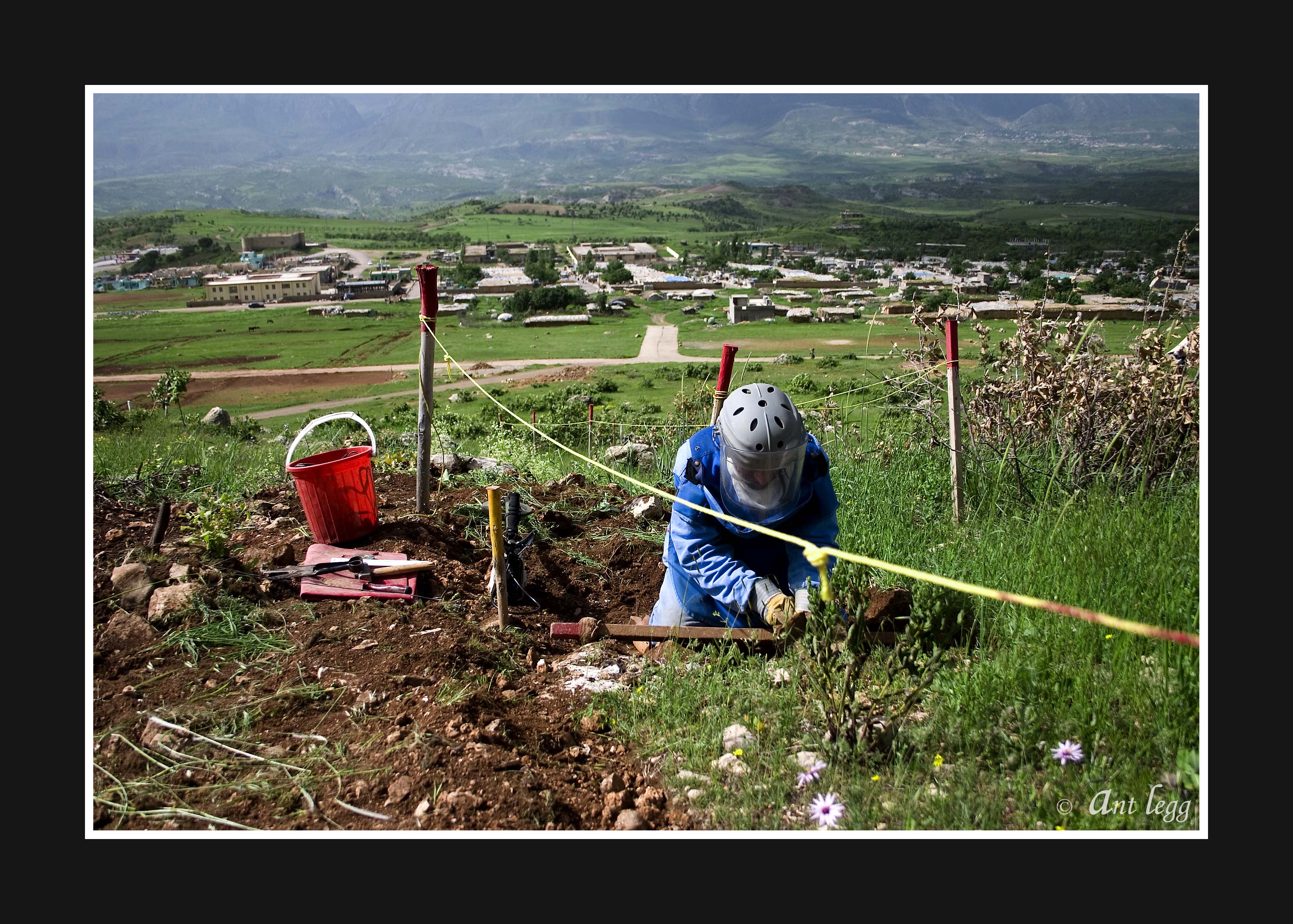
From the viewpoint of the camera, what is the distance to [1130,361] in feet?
18.9

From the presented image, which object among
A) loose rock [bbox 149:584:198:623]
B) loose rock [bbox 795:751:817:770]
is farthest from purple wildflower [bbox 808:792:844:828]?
loose rock [bbox 149:584:198:623]

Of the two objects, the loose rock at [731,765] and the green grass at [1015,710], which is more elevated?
the green grass at [1015,710]

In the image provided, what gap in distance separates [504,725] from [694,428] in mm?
5060

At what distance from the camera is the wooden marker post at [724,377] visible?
5.82 meters

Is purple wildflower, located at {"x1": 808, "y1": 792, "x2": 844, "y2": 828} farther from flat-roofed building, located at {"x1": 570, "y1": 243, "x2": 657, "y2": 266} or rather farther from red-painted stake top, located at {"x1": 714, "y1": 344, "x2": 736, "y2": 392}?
flat-roofed building, located at {"x1": 570, "y1": 243, "x2": 657, "y2": 266}

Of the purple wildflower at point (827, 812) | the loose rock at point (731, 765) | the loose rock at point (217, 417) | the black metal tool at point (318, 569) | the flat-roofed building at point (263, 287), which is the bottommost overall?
the purple wildflower at point (827, 812)

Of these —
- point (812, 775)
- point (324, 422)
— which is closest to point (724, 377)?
point (324, 422)

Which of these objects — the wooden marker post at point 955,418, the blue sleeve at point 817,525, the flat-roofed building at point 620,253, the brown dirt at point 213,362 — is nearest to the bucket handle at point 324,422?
the blue sleeve at point 817,525

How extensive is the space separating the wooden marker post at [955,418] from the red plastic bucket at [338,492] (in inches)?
146

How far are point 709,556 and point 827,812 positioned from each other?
4.75 ft

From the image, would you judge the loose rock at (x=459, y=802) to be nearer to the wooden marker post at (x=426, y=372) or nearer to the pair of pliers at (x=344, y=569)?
the pair of pliers at (x=344, y=569)

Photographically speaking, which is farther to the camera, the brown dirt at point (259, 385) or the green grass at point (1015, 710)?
the brown dirt at point (259, 385)

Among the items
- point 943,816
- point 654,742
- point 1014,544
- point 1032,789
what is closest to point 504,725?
point 654,742

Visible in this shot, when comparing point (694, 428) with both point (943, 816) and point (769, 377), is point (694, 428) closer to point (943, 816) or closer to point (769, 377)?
point (943, 816)
